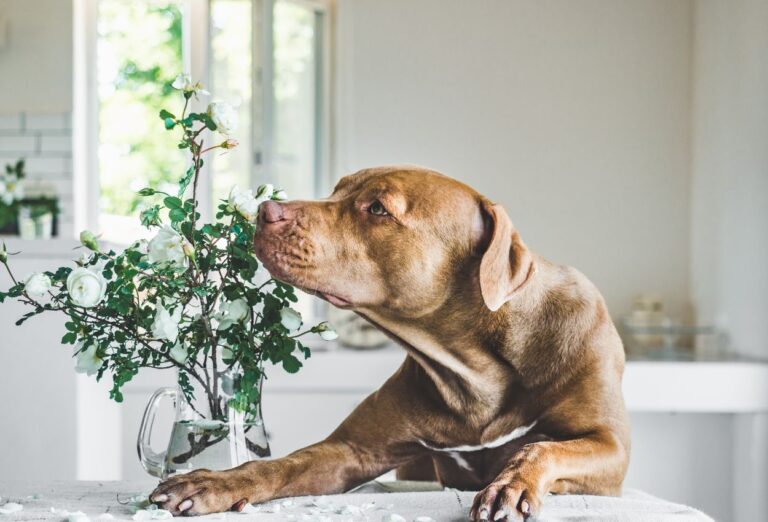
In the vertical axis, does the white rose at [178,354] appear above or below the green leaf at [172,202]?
below

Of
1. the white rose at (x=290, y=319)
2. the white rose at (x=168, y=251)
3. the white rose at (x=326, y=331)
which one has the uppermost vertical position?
the white rose at (x=168, y=251)

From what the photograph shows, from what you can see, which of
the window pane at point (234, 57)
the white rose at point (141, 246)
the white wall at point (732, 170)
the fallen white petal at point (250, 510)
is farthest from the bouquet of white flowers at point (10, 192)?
the white wall at point (732, 170)

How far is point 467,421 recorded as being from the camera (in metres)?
1.33

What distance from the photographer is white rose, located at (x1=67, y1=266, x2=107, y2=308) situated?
42.3 inches

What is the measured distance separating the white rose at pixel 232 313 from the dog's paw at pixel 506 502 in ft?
1.29

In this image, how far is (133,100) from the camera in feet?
18.2

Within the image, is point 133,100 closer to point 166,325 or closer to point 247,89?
point 247,89

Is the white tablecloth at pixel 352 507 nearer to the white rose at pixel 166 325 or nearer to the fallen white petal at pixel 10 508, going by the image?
the fallen white petal at pixel 10 508

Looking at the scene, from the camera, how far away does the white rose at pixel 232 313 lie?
1.17 m

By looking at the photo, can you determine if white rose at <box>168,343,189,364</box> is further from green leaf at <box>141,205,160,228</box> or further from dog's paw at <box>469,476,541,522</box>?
dog's paw at <box>469,476,541,522</box>

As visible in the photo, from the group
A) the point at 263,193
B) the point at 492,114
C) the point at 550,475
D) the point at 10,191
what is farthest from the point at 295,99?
the point at 550,475

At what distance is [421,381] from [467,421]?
0.34ft

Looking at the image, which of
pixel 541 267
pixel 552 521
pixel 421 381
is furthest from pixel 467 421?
pixel 552 521

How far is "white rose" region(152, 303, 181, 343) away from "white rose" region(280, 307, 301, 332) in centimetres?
14
